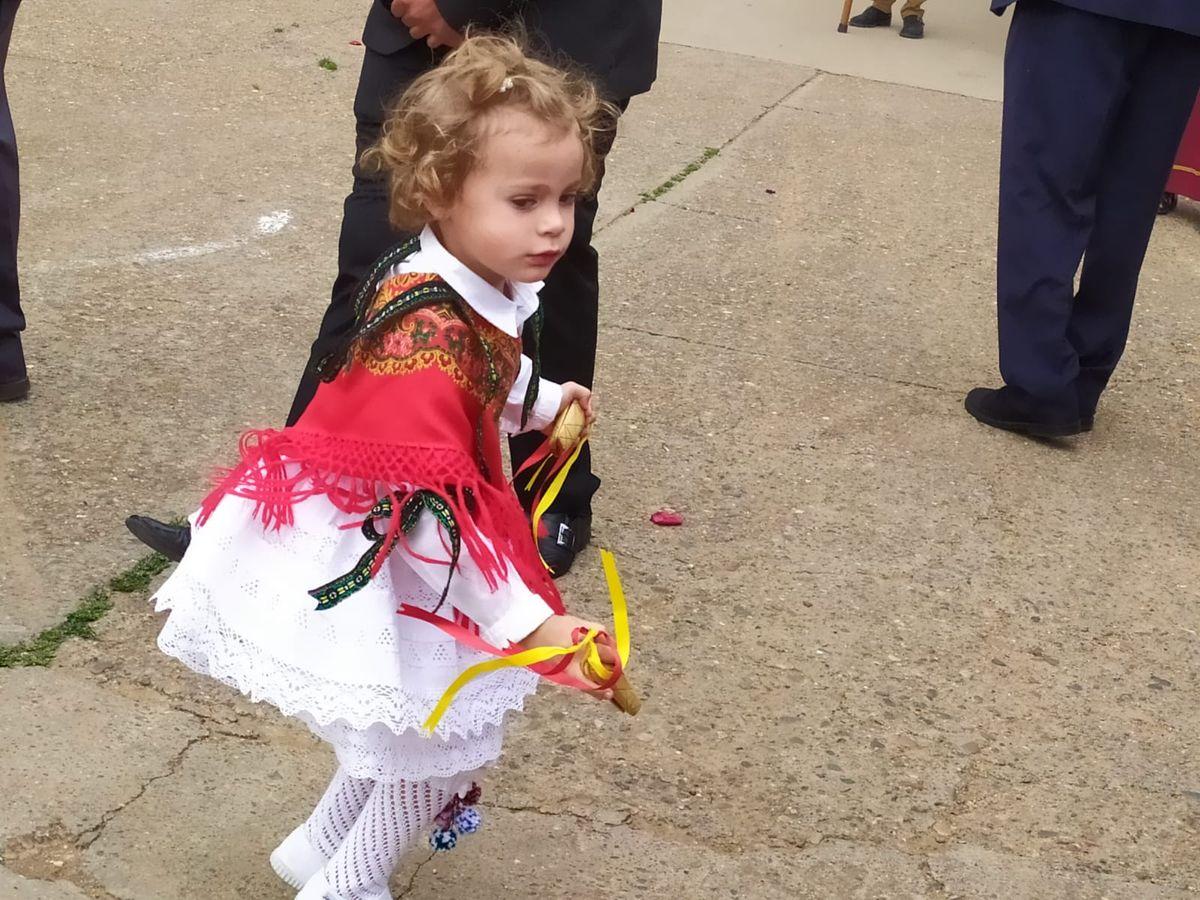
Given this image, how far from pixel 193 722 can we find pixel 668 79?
5.59m

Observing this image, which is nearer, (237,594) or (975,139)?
(237,594)

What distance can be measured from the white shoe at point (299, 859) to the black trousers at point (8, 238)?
6.10ft

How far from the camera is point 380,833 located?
2.38 metres

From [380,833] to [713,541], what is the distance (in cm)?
162

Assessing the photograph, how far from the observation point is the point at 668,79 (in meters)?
7.99

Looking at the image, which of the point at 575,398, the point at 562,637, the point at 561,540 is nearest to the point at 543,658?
the point at 562,637

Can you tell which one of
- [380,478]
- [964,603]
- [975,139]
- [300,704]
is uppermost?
[380,478]

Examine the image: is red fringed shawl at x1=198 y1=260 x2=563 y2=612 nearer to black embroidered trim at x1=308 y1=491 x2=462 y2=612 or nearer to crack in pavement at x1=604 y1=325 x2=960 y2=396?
black embroidered trim at x1=308 y1=491 x2=462 y2=612

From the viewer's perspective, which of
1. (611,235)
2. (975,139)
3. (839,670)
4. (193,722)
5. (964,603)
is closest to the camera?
(193,722)

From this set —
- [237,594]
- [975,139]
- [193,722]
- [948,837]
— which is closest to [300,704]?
[237,594]

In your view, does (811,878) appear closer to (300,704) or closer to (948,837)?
(948,837)

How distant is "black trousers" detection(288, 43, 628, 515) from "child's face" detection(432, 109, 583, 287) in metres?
0.65

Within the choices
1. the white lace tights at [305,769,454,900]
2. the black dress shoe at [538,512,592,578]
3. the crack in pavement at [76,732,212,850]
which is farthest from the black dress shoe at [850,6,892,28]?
the white lace tights at [305,769,454,900]

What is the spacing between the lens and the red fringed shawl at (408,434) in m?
2.11
